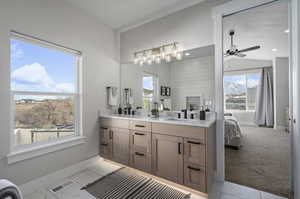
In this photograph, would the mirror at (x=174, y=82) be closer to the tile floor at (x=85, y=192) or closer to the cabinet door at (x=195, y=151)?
the cabinet door at (x=195, y=151)

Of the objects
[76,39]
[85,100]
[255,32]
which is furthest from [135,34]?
[255,32]

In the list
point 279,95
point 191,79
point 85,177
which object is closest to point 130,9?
point 191,79

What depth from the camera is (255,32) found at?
9.14 ft

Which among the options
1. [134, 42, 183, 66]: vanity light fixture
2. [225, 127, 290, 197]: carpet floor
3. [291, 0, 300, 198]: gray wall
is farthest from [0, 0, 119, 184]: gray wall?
[291, 0, 300, 198]: gray wall

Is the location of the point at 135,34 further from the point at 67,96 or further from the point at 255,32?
the point at 255,32

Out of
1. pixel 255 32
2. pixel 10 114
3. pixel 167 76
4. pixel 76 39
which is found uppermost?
pixel 255 32

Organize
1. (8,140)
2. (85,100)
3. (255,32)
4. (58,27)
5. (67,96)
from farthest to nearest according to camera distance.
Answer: (255,32) < (85,100) < (67,96) < (58,27) < (8,140)

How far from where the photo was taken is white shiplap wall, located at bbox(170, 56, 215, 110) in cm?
230

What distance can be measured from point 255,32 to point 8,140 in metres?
4.43

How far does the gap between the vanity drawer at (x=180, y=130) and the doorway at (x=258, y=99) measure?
0.88 metres

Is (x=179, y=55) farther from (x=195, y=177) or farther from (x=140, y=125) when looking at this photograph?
(x=195, y=177)

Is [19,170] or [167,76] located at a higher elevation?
[167,76]

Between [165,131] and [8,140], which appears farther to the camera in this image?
[165,131]

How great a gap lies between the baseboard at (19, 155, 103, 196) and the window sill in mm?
358
